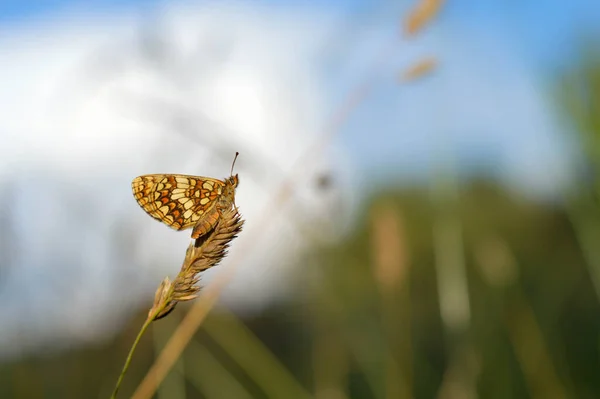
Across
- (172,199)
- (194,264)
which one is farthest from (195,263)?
(172,199)

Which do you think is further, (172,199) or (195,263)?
(172,199)

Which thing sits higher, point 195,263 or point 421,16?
point 421,16

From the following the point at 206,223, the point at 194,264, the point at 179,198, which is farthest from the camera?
the point at 179,198

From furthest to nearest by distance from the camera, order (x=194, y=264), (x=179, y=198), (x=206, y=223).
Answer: (x=179, y=198) → (x=206, y=223) → (x=194, y=264)

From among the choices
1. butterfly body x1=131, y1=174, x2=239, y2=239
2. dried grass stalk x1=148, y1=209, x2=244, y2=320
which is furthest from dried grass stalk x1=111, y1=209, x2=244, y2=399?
butterfly body x1=131, y1=174, x2=239, y2=239

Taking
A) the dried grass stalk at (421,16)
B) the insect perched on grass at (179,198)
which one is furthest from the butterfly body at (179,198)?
the dried grass stalk at (421,16)

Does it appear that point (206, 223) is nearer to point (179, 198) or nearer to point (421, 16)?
point (179, 198)

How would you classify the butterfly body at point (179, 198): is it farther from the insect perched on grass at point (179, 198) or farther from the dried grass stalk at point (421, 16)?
the dried grass stalk at point (421, 16)
